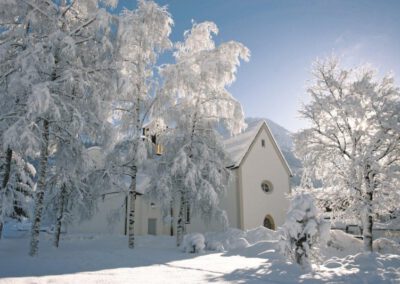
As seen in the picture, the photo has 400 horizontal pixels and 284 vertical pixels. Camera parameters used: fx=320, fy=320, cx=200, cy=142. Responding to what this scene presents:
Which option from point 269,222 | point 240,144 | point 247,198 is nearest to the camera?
point 247,198

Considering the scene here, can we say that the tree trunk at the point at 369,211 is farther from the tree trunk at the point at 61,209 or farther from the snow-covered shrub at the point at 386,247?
the tree trunk at the point at 61,209

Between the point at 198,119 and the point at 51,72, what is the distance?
27.1ft

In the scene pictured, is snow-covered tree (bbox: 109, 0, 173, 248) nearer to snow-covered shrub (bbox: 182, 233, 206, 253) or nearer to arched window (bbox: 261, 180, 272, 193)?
snow-covered shrub (bbox: 182, 233, 206, 253)

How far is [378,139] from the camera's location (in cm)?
1360

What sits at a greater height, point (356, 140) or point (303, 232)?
point (356, 140)

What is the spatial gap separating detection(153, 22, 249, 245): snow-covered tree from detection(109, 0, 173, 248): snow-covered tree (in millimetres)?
1010

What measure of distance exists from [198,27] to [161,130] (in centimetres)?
631

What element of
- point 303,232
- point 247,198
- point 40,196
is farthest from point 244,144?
point 40,196

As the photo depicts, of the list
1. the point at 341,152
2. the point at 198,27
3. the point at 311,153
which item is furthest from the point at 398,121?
the point at 198,27

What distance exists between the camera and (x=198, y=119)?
58.5ft

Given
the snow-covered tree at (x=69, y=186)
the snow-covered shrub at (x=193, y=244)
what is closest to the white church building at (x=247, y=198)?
the snow-covered tree at (x=69, y=186)

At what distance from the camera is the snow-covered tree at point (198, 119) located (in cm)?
1614

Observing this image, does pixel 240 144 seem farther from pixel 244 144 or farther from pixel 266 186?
pixel 266 186

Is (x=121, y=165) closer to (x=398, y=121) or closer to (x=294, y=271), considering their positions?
(x=294, y=271)
